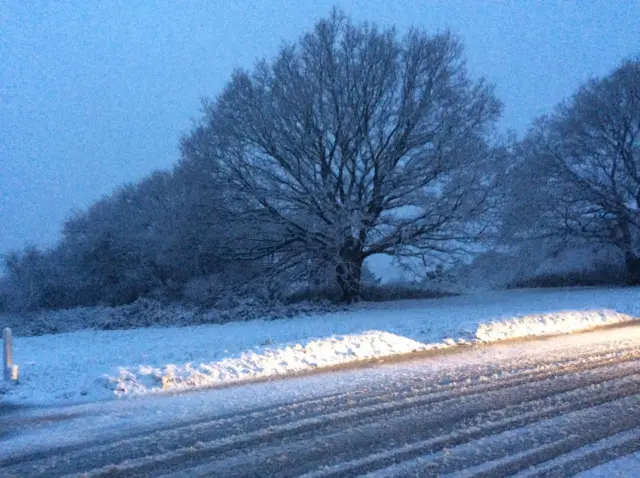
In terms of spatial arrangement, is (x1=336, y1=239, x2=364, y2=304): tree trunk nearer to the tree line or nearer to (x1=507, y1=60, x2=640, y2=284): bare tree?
the tree line

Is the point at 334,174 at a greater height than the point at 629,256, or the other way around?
the point at 334,174

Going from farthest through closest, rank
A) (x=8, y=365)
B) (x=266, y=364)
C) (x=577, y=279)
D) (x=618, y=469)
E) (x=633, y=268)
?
(x=577, y=279) → (x=633, y=268) → (x=266, y=364) → (x=8, y=365) → (x=618, y=469)

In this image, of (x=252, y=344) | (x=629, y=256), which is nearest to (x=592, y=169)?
(x=629, y=256)

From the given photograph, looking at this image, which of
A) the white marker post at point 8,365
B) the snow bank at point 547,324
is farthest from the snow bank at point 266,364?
the snow bank at point 547,324

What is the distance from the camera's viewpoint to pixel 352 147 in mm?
22656

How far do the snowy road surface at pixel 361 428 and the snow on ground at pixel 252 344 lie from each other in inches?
36.9

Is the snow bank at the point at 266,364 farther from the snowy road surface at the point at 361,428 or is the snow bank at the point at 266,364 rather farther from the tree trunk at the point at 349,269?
the tree trunk at the point at 349,269

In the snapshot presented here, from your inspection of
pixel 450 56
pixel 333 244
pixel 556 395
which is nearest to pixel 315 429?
pixel 556 395

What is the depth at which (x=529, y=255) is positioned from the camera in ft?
92.5


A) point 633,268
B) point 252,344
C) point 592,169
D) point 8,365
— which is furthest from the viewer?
point 633,268

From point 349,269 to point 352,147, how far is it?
434cm

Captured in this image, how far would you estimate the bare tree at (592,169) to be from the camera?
27078 mm

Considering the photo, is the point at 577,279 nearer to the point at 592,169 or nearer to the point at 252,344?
the point at 592,169

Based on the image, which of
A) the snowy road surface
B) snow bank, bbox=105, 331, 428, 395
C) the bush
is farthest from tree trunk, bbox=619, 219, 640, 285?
the snowy road surface
